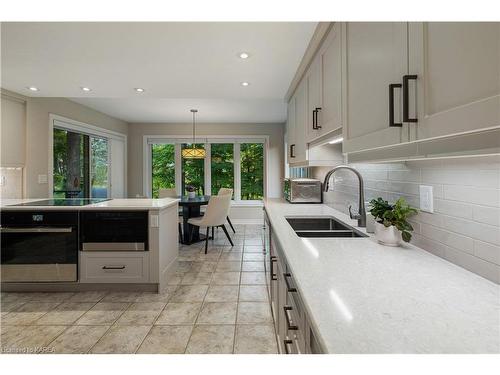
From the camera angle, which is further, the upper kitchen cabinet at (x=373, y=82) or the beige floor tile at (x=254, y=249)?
the beige floor tile at (x=254, y=249)

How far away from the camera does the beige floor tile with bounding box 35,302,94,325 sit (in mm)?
2186

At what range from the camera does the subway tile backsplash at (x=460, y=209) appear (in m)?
0.89

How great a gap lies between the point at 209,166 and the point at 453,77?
5.98 m

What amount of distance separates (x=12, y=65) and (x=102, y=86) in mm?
798

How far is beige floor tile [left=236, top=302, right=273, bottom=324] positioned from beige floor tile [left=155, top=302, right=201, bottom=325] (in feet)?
1.27

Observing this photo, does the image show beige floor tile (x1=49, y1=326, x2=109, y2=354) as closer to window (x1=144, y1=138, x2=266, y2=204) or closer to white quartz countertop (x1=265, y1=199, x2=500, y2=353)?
white quartz countertop (x1=265, y1=199, x2=500, y2=353)

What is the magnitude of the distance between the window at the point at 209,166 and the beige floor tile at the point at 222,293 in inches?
→ 146

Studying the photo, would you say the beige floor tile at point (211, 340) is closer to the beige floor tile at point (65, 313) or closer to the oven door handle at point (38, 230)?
the beige floor tile at point (65, 313)

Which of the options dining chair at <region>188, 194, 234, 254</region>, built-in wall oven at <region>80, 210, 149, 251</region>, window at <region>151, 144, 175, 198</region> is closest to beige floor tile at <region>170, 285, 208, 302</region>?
built-in wall oven at <region>80, 210, 149, 251</region>

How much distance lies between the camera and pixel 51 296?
2629mm

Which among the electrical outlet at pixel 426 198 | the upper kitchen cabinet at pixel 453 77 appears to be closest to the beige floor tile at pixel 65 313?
the electrical outlet at pixel 426 198

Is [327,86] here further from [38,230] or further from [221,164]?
[221,164]
